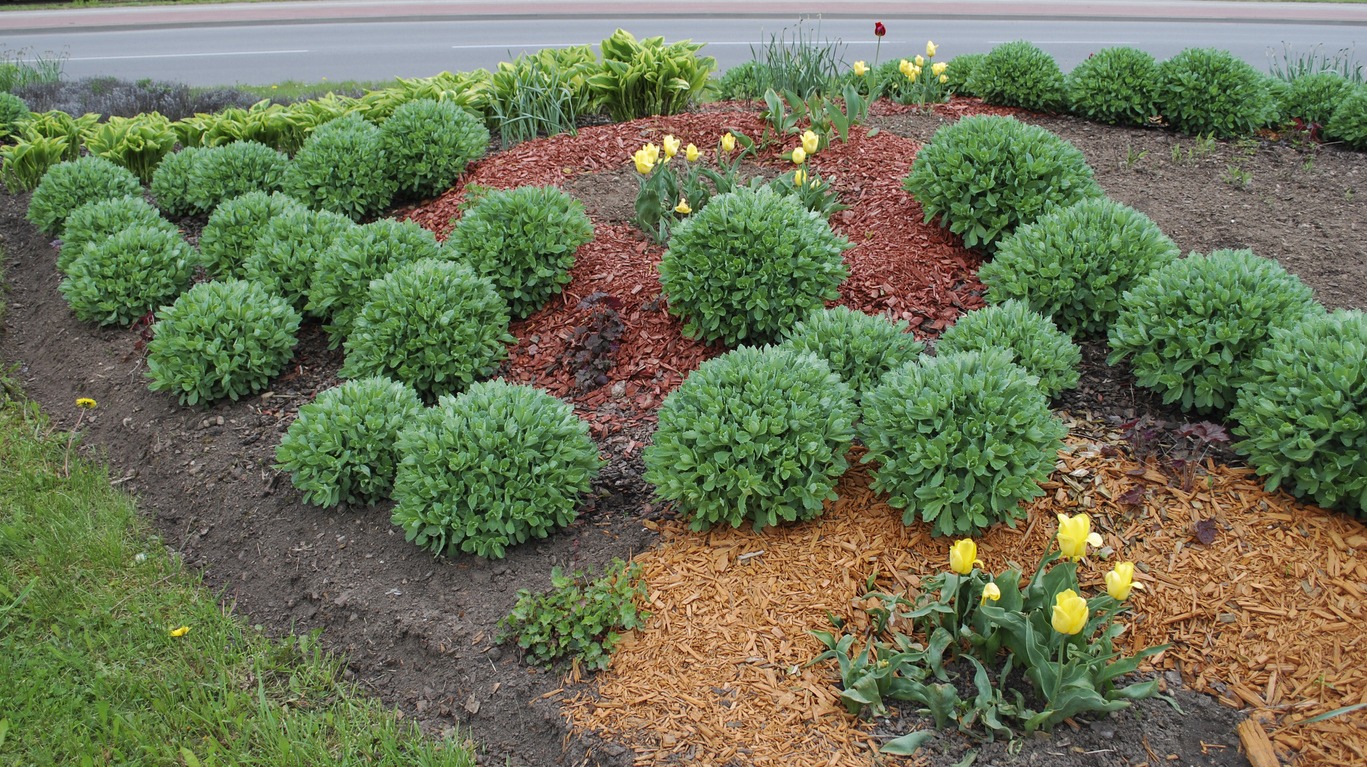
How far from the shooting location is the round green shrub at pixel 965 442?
3.21m

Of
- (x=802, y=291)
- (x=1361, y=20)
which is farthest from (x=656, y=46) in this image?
(x=1361, y=20)

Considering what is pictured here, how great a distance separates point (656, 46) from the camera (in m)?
7.03

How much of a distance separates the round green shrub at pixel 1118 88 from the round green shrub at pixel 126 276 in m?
6.24

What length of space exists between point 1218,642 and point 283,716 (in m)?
3.15

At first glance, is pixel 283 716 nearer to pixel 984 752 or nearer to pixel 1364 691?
pixel 984 752

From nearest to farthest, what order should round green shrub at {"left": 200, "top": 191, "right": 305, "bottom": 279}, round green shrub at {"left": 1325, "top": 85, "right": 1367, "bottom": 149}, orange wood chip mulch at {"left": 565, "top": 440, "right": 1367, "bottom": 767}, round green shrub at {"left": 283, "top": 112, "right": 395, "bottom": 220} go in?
orange wood chip mulch at {"left": 565, "top": 440, "right": 1367, "bottom": 767} < round green shrub at {"left": 200, "top": 191, "right": 305, "bottom": 279} < round green shrub at {"left": 283, "top": 112, "right": 395, "bottom": 220} < round green shrub at {"left": 1325, "top": 85, "right": 1367, "bottom": 149}

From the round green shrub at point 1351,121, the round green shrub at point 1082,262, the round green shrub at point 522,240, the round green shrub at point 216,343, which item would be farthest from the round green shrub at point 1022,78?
the round green shrub at point 216,343

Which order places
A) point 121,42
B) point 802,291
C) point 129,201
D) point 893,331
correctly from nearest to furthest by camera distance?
point 893,331, point 802,291, point 129,201, point 121,42

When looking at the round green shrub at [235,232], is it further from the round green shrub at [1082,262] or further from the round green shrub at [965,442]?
the round green shrub at [1082,262]

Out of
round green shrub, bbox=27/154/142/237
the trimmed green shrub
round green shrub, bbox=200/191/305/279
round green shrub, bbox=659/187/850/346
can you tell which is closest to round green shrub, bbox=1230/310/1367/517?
round green shrub, bbox=659/187/850/346

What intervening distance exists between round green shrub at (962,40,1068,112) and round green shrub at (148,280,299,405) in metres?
5.33

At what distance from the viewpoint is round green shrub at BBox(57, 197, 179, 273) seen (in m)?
5.90

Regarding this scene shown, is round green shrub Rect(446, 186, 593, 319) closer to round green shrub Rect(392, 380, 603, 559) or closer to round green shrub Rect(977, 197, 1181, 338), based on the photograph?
round green shrub Rect(392, 380, 603, 559)

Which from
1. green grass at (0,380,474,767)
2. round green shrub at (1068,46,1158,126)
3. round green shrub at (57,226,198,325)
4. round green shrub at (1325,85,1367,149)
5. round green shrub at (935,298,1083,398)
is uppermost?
round green shrub at (1068,46,1158,126)
